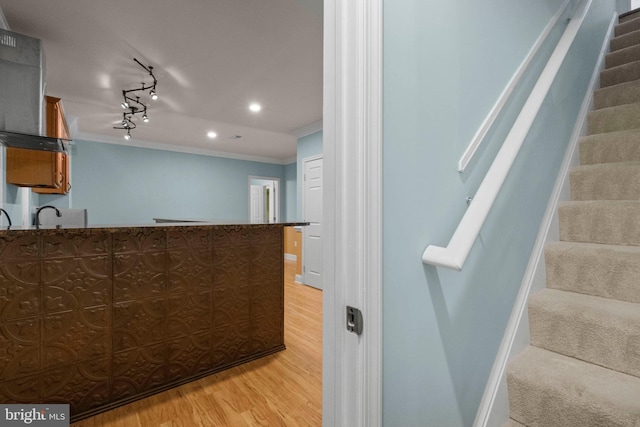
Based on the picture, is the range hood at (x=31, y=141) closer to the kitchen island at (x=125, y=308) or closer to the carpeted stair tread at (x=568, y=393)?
the kitchen island at (x=125, y=308)

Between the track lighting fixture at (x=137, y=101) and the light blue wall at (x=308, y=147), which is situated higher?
the track lighting fixture at (x=137, y=101)

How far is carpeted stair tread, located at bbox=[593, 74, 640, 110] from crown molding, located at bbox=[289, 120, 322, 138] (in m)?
3.32

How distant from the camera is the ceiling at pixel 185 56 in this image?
2.12 metres

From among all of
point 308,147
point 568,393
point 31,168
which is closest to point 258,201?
point 308,147

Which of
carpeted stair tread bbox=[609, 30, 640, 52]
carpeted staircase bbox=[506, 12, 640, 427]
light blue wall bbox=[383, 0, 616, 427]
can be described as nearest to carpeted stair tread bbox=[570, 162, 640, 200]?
carpeted staircase bbox=[506, 12, 640, 427]

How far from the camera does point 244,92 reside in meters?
3.56

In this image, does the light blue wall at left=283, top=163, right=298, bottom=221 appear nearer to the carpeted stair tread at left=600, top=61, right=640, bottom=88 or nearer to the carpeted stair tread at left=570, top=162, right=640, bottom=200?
the carpeted stair tread at left=600, top=61, right=640, bottom=88


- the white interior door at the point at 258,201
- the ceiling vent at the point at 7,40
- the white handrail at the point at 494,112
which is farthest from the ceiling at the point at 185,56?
the white interior door at the point at 258,201

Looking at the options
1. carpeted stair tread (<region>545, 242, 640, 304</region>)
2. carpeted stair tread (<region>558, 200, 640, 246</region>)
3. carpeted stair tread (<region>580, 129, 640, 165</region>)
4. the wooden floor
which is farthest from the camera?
the wooden floor

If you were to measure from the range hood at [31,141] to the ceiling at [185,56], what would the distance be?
0.88 m

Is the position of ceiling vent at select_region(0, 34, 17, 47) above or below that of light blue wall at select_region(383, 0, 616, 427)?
above

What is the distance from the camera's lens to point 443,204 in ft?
3.02

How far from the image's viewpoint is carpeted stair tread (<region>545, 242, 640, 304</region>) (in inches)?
46.6

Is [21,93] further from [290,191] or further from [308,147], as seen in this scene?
[290,191]
